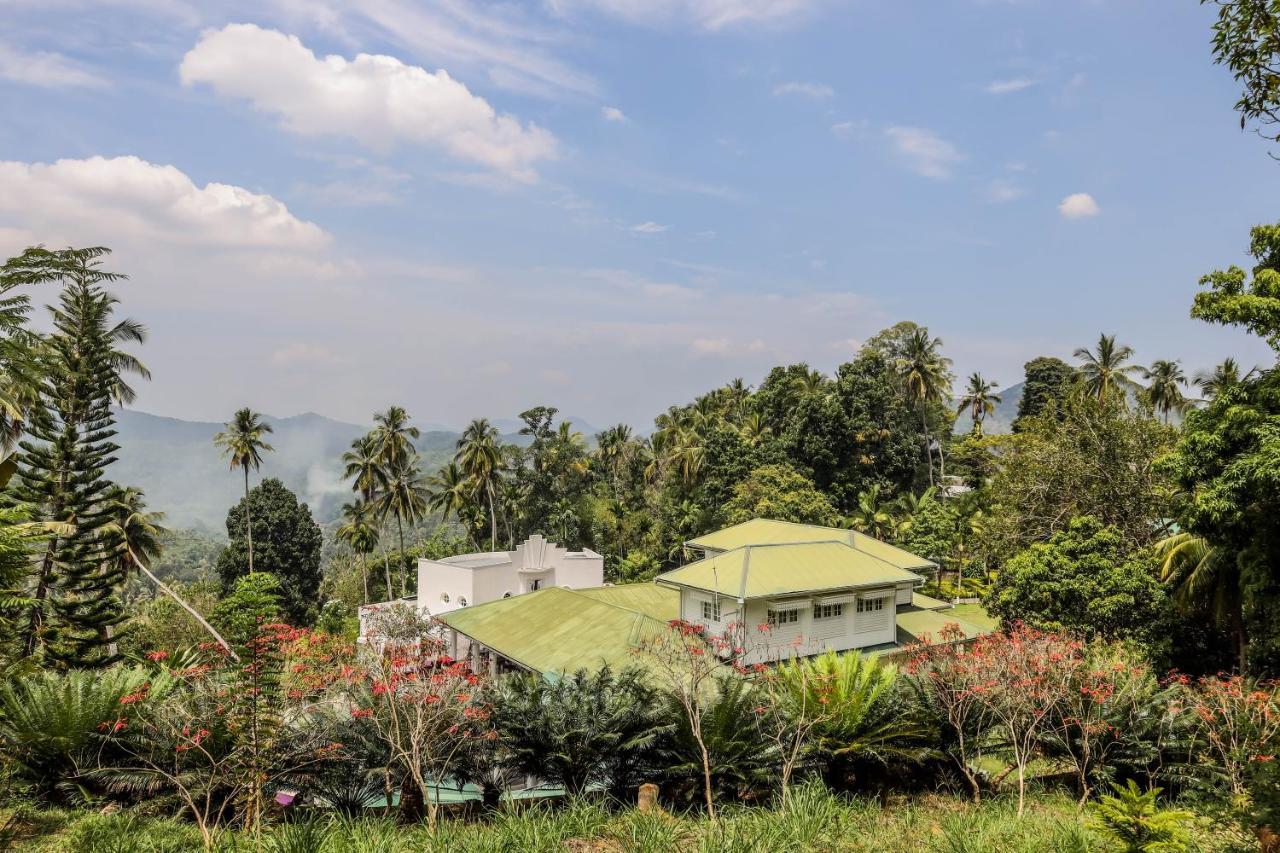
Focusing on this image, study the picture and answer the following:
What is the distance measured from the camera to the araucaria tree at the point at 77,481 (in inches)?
741

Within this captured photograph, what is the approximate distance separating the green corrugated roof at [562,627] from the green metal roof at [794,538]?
12.7 feet

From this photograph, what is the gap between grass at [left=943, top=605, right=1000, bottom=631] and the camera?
75.6 ft

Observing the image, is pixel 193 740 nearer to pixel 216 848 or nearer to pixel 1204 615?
pixel 216 848

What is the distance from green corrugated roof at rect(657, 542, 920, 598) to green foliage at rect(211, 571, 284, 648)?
10.7 m

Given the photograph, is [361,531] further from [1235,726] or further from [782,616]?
[1235,726]

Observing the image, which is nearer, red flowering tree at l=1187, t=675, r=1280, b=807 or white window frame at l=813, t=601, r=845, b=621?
red flowering tree at l=1187, t=675, r=1280, b=807

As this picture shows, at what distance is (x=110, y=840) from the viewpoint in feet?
20.2

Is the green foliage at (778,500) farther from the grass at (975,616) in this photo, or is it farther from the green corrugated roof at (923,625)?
the green corrugated roof at (923,625)

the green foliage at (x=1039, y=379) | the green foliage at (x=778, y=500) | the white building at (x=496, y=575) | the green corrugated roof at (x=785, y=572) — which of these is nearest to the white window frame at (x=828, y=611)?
the green corrugated roof at (x=785, y=572)

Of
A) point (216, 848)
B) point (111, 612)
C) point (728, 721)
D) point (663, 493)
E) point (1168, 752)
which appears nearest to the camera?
point (216, 848)

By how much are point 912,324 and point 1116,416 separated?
26.8 m

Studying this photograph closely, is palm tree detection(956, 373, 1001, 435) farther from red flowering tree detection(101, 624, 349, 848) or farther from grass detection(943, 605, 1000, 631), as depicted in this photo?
red flowering tree detection(101, 624, 349, 848)

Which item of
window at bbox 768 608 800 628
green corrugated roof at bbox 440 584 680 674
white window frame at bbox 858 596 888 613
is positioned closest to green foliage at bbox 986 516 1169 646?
white window frame at bbox 858 596 888 613

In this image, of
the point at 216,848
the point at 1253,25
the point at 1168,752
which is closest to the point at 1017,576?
the point at 1168,752
